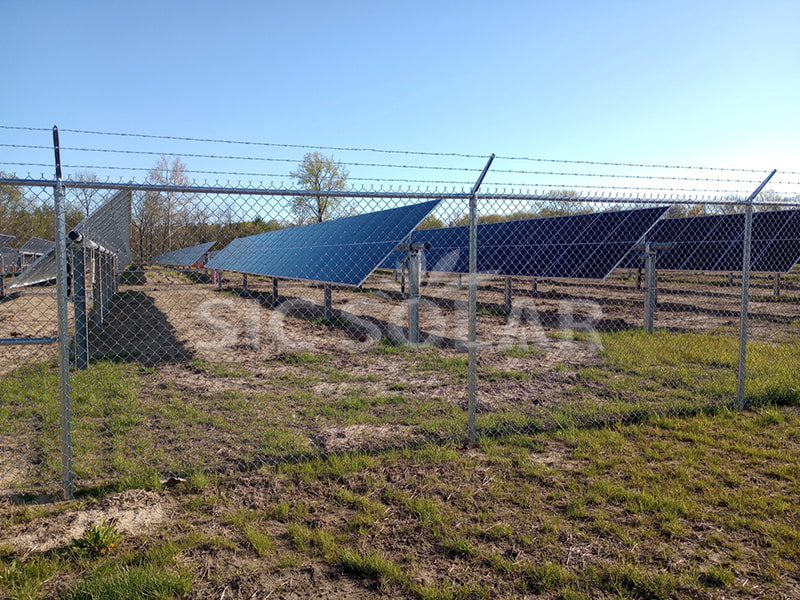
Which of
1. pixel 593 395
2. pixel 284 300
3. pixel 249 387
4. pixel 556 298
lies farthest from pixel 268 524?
pixel 556 298

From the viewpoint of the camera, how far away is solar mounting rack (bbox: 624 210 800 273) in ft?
50.5

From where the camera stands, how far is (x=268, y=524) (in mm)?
3334

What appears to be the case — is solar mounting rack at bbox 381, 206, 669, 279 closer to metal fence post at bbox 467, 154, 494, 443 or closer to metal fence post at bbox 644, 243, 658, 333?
metal fence post at bbox 644, 243, 658, 333

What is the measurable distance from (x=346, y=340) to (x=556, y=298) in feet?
29.2

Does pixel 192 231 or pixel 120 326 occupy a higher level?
pixel 192 231

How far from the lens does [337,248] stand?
41.6 ft

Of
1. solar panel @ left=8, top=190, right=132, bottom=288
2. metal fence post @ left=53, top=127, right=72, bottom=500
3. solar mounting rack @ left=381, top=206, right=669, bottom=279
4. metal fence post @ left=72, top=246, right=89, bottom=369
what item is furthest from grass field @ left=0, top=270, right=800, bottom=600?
solar mounting rack @ left=381, top=206, right=669, bottom=279

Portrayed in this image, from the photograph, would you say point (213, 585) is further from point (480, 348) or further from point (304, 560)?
point (480, 348)

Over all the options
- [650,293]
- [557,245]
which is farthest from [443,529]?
[557,245]

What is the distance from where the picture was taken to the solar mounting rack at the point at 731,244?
50.5ft

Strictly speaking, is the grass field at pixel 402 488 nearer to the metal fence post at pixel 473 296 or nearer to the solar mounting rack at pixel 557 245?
the metal fence post at pixel 473 296

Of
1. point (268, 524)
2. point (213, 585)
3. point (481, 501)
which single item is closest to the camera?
point (213, 585)

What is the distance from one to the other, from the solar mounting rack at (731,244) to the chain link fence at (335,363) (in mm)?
517

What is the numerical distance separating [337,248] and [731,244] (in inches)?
466
